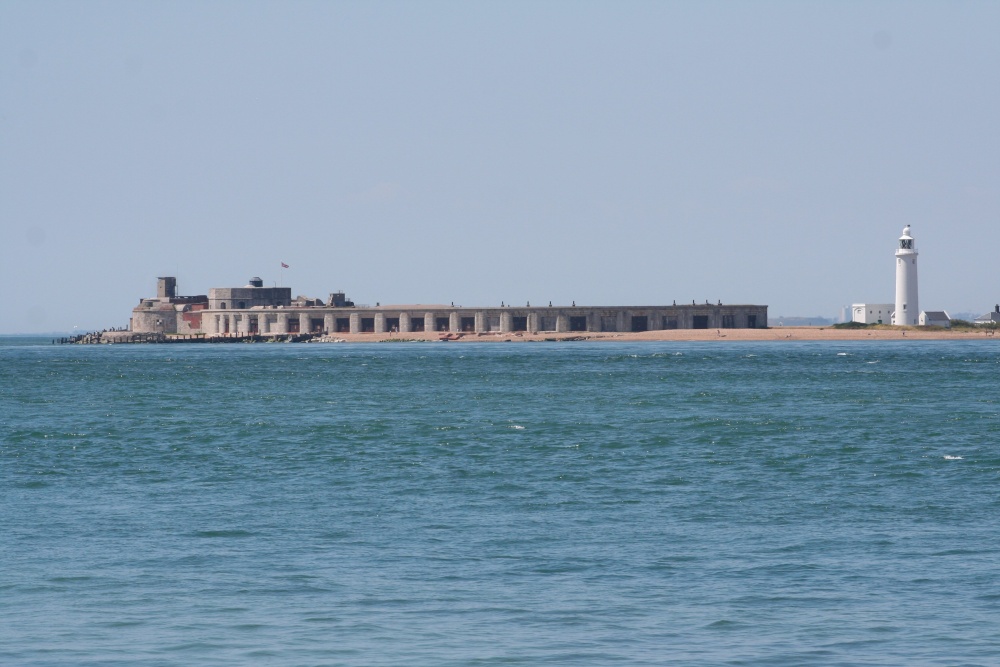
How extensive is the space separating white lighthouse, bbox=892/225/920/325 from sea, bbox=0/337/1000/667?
409 feet

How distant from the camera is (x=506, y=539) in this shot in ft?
88.8

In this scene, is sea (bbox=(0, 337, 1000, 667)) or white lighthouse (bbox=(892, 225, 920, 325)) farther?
white lighthouse (bbox=(892, 225, 920, 325))

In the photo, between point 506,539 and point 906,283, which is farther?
point 906,283

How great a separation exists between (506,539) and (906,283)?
16754cm

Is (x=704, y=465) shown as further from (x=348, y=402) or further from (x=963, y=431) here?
(x=348, y=402)

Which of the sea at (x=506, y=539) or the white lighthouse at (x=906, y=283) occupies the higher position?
the white lighthouse at (x=906, y=283)

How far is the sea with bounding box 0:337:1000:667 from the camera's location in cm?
1945

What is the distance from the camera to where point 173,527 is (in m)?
29.0

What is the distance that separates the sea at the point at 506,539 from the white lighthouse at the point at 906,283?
124665mm

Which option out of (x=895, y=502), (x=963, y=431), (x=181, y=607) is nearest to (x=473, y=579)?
(x=181, y=607)

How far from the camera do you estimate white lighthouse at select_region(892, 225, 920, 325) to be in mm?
181000

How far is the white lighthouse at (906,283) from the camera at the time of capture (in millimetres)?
181000

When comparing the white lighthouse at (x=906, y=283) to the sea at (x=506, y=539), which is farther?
the white lighthouse at (x=906, y=283)

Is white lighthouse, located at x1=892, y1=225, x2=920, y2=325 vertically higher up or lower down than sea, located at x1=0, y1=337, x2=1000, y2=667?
higher up
